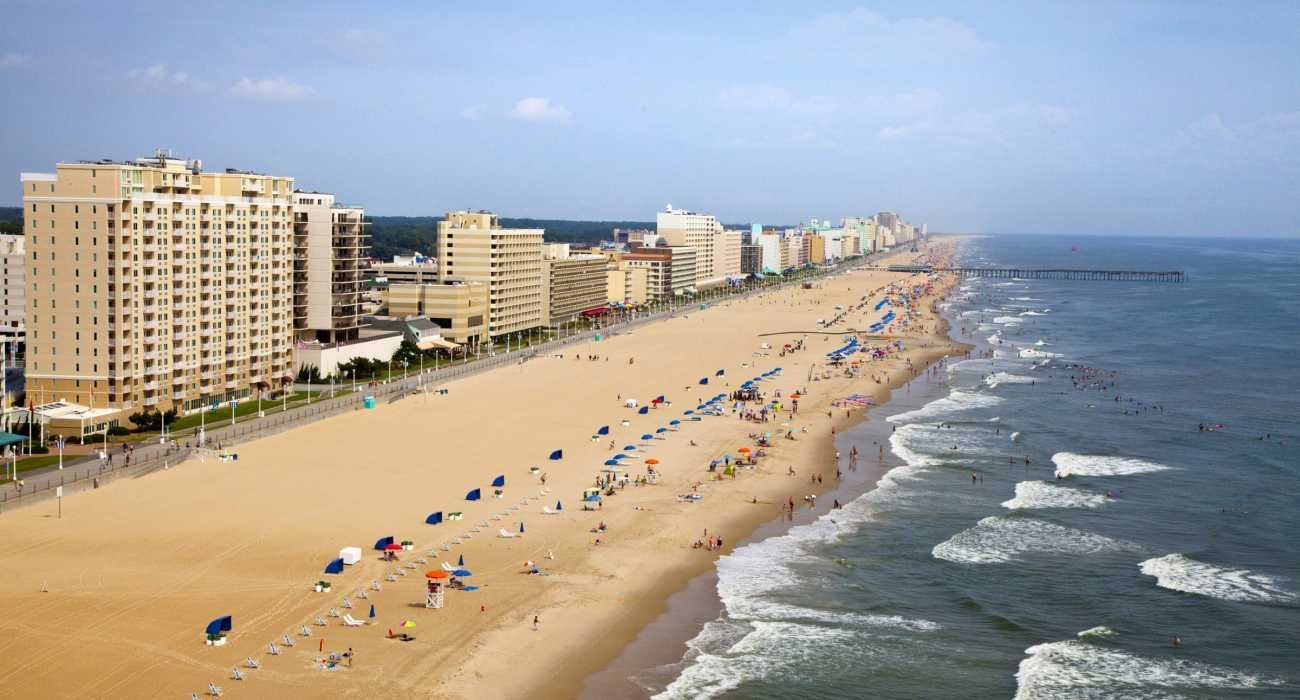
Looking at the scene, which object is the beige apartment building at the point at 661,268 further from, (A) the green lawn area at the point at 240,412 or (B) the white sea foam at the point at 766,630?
(B) the white sea foam at the point at 766,630

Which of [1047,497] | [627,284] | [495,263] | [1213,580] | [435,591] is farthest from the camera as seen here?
[627,284]

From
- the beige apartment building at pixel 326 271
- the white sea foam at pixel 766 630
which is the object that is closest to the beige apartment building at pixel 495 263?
the beige apartment building at pixel 326 271

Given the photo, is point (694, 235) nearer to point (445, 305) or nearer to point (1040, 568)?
point (445, 305)

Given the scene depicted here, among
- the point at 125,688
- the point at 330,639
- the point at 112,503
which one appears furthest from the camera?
the point at 112,503

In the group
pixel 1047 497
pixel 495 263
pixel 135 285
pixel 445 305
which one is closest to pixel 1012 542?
pixel 1047 497

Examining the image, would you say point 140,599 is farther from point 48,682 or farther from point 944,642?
point 944,642

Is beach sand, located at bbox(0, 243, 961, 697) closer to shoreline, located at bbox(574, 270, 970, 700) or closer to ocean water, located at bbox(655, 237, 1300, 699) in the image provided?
shoreline, located at bbox(574, 270, 970, 700)

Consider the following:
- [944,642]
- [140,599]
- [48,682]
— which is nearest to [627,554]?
[944,642]
